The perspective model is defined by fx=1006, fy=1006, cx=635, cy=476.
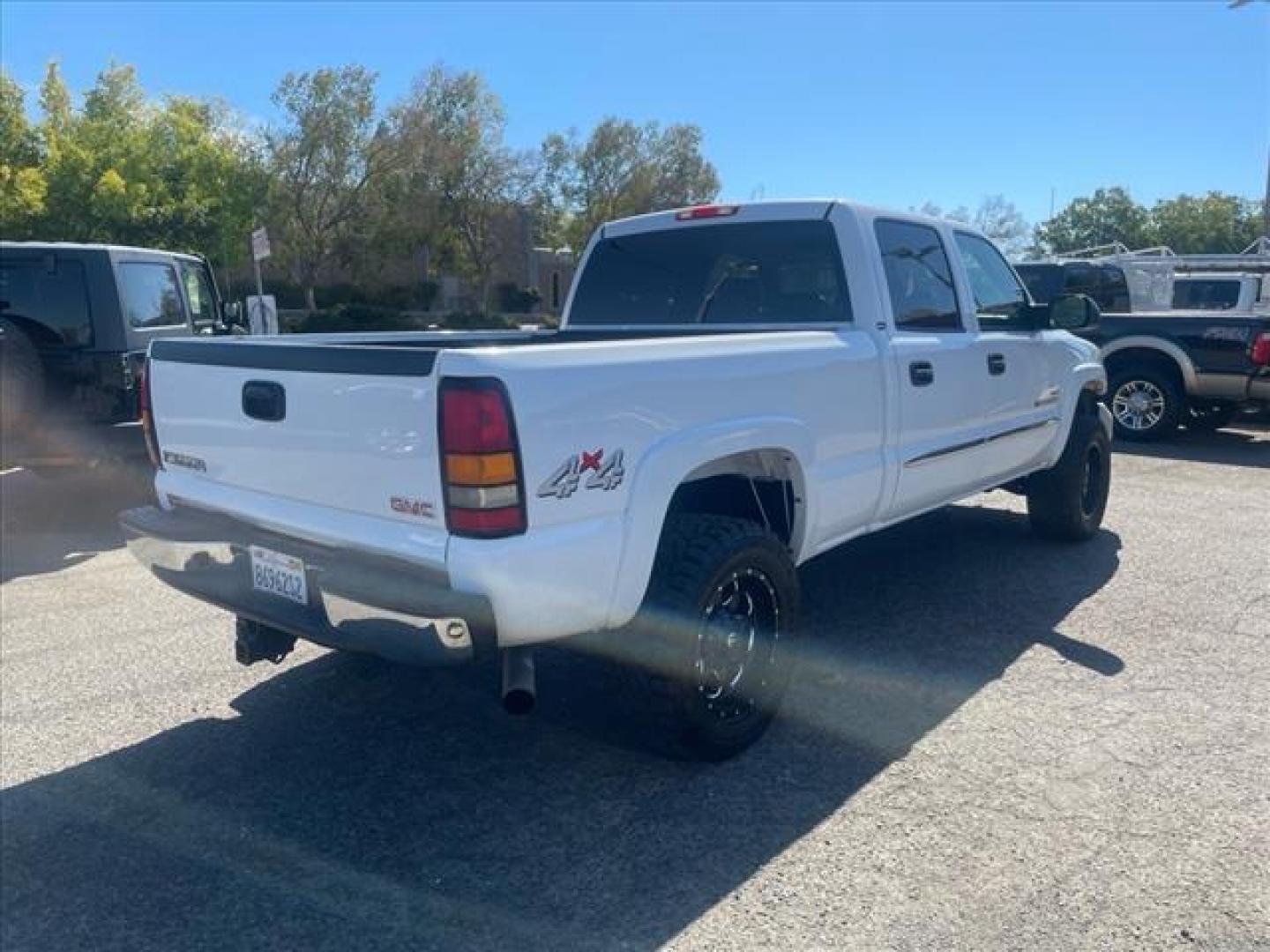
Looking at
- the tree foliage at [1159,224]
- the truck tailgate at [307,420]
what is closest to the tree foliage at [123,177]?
the truck tailgate at [307,420]

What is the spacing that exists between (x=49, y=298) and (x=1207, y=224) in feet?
214

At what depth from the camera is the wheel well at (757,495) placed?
3.74m

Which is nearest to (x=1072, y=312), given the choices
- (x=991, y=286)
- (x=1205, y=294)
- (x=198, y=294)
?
(x=991, y=286)

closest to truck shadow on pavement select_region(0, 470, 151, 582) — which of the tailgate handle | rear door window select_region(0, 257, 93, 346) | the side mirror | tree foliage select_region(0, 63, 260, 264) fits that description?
rear door window select_region(0, 257, 93, 346)

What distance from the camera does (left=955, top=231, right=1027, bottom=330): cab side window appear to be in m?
5.33

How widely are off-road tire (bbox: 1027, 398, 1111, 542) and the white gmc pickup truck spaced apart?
53.1 inches

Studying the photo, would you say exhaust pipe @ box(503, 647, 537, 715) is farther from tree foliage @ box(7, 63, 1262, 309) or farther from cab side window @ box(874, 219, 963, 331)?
tree foliage @ box(7, 63, 1262, 309)

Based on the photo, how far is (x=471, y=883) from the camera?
9.47ft

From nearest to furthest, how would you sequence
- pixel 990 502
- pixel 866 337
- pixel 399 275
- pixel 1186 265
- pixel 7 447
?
pixel 866 337 < pixel 7 447 < pixel 990 502 < pixel 1186 265 < pixel 399 275

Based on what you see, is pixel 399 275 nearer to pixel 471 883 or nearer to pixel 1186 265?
pixel 1186 265

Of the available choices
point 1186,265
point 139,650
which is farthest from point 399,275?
point 139,650

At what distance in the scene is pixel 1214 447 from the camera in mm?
11195

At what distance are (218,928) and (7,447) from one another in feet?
18.4

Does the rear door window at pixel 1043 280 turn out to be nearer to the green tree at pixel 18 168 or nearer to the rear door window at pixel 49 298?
the rear door window at pixel 49 298
